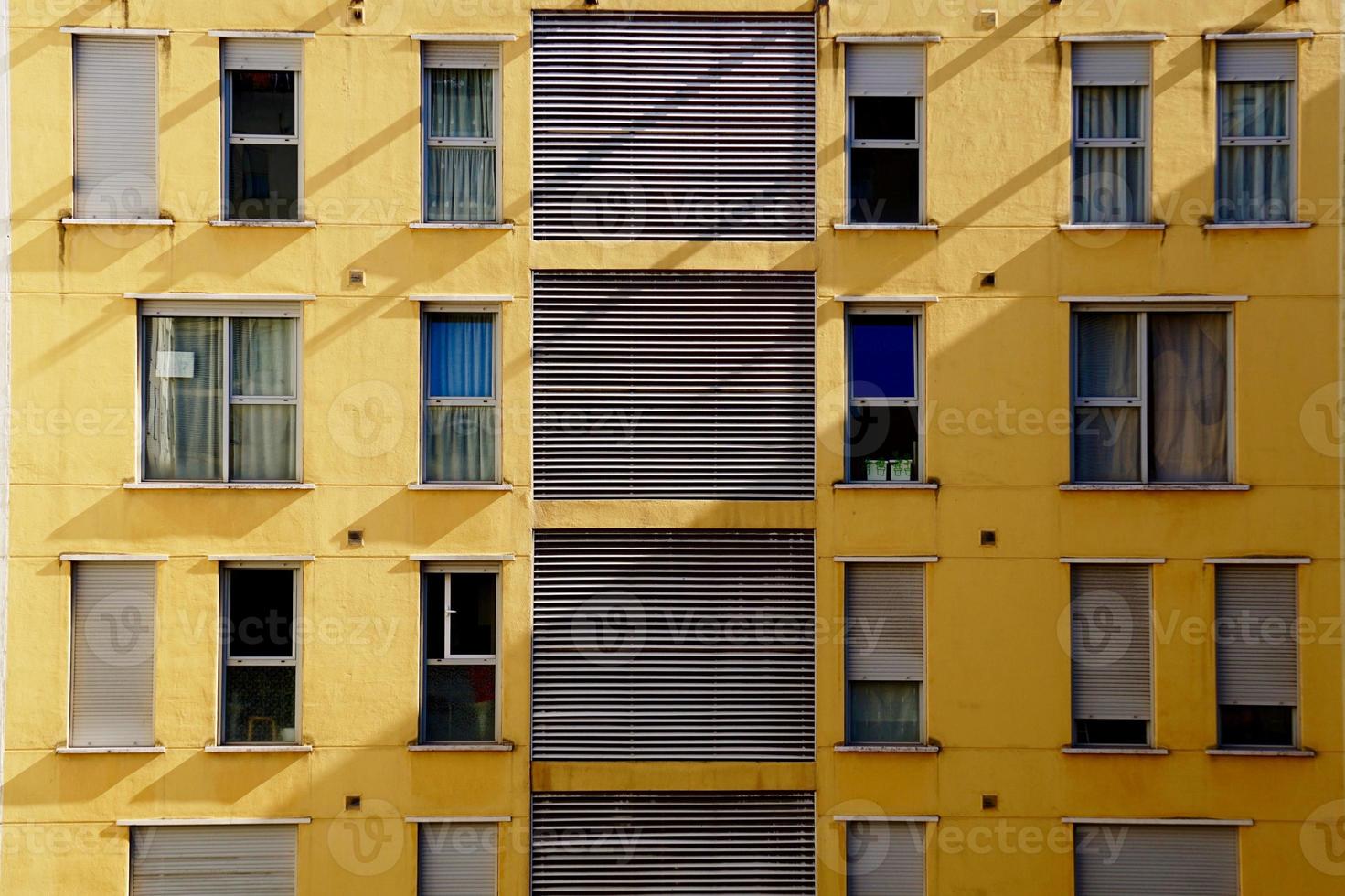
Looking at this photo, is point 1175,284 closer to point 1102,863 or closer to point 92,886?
point 1102,863

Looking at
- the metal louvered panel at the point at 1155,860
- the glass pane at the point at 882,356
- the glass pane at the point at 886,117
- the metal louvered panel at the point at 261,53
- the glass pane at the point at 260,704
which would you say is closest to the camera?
the metal louvered panel at the point at 1155,860

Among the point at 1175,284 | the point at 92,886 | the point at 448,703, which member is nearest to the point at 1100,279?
the point at 1175,284

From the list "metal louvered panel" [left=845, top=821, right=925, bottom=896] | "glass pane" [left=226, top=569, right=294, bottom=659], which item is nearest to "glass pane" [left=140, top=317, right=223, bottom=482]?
"glass pane" [left=226, top=569, right=294, bottom=659]

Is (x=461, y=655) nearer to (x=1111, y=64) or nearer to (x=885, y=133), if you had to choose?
(x=885, y=133)

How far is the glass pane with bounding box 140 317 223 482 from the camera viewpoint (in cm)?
1351

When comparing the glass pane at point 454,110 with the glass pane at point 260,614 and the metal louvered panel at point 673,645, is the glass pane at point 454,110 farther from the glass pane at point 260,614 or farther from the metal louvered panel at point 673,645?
the glass pane at point 260,614

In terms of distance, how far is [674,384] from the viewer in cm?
1366

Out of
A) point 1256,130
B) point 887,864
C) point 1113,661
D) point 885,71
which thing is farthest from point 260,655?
point 1256,130

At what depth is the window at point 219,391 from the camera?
532 inches

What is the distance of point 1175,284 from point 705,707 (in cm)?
746

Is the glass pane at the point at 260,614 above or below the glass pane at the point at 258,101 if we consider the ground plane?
below

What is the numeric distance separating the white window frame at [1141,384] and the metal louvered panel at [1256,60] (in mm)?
2822

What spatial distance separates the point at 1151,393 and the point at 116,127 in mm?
12748

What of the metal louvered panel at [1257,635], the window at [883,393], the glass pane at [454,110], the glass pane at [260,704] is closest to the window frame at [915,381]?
the window at [883,393]
